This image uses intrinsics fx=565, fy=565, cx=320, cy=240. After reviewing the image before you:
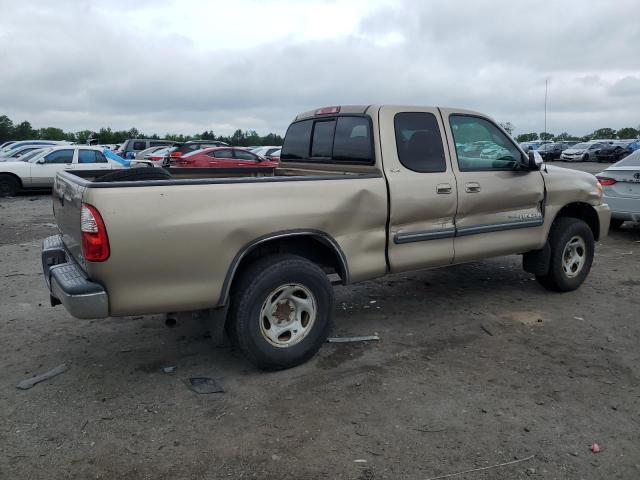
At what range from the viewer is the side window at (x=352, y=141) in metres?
4.81

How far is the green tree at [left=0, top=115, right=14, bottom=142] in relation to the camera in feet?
168

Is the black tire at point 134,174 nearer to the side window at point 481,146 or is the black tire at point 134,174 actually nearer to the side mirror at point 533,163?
the side window at point 481,146

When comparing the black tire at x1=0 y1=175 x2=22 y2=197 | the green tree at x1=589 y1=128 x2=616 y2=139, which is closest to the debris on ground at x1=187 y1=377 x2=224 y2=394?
the black tire at x1=0 y1=175 x2=22 y2=197

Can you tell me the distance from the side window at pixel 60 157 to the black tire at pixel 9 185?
106 centimetres

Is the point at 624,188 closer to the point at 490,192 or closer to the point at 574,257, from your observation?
the point at 574,257

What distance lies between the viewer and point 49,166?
17.0 metres

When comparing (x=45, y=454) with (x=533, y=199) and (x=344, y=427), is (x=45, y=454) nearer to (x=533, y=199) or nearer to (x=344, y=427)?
(x=344, y=427)

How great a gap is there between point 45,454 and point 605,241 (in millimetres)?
8923

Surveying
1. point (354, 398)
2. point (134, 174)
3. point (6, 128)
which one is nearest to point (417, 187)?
point (354, 398)

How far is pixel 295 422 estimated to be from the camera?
349 centimetres

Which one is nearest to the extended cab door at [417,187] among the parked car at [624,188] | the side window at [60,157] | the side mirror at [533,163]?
the side mirror at [533,163]

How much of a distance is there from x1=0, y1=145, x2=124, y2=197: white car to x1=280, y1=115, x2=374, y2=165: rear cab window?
1210cm

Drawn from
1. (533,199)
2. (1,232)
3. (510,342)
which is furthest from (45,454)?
(1,232)

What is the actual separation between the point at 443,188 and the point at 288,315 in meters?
1.77
